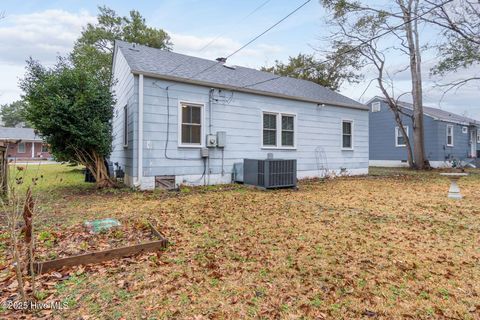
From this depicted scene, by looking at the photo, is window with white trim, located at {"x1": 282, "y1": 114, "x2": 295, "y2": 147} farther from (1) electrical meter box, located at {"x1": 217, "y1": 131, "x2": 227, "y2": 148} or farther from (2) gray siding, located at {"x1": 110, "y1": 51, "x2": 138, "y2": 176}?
(2) gray siding, located at {"x1": 110, "y1": 51, "x2": 138, "y2": 176}

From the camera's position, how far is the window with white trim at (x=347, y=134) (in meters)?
12.1

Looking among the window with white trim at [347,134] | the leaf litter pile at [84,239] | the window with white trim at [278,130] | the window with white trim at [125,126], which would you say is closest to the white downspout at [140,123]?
the window with white trim at [125,126]

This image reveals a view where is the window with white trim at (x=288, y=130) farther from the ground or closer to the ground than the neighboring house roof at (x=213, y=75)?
closer to the ground

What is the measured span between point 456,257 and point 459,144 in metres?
21.2

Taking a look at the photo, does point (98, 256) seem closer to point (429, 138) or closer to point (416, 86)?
point (416, 86)

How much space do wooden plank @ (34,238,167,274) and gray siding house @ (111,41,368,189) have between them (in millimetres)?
4496

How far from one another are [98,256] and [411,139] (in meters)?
21.0

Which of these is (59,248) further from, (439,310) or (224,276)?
(439,310)

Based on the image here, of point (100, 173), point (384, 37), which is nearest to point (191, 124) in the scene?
point (100, 173)

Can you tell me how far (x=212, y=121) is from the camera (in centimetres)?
862

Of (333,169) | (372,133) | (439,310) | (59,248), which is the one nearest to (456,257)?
(439,310)

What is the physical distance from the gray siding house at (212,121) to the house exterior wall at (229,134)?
0.09ft

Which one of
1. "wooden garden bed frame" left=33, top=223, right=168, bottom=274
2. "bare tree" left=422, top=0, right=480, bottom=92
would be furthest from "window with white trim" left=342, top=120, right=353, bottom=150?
"wooden garden bed frame" left=33, top=223, right=168, bottom=274

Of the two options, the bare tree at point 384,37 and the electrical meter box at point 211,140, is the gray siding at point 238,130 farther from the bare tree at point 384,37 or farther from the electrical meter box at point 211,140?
the bare tree at point 384,37
